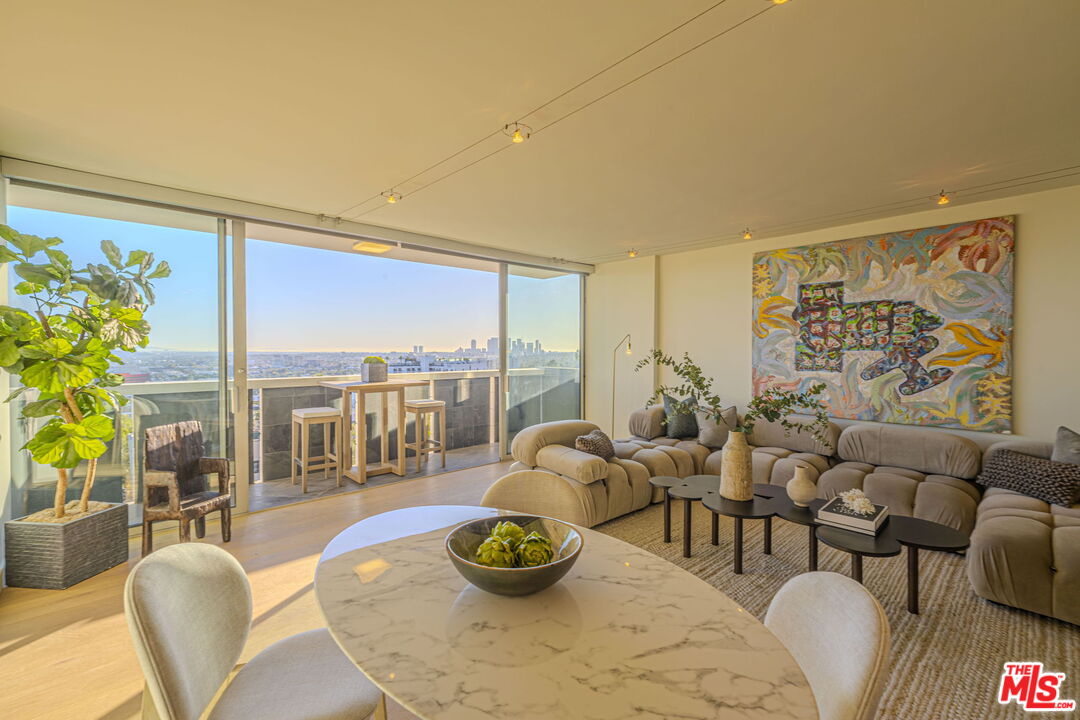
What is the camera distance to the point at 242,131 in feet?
8.17

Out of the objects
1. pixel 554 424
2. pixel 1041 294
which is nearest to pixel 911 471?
pixel 1041 294

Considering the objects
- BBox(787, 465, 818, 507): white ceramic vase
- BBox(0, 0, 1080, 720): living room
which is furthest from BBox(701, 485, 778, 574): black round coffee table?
BBox(787, 465, 818, 507): white ceramic vase

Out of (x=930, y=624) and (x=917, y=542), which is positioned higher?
(x=917, y=542)

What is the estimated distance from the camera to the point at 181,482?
3271mm

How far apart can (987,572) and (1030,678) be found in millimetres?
613

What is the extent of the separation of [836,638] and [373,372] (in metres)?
4.74

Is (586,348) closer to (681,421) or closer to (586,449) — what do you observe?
(681,421)

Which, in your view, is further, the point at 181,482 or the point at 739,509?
the point at 181,482

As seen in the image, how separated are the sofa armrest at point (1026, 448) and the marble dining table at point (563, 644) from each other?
368 cm

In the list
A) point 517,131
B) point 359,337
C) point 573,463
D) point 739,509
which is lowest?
point 739,509

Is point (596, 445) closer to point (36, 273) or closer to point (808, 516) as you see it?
point (808, 516)

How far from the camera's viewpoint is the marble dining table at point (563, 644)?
0.79 metres

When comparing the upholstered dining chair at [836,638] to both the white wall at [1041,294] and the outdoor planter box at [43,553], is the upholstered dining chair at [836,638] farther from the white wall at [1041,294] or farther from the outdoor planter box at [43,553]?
the white wall at [1041,294]

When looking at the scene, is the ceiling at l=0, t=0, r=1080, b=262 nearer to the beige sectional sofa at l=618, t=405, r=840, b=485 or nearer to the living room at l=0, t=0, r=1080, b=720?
the living room at l=0, t=0, r=1080, b=720
